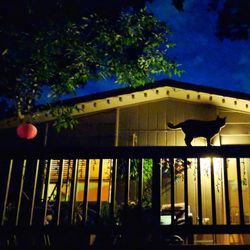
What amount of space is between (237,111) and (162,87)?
299 cm

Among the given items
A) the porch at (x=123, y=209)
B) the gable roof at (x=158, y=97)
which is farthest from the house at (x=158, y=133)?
the porch at (x=123, y=209)

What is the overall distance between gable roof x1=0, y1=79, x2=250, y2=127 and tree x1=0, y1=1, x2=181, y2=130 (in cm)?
240

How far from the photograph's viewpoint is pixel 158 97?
1189cm

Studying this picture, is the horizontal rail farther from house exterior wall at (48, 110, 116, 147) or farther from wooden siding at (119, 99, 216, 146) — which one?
house exterior wall at (48, 110, 116, 147)

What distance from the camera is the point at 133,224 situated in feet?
11.7

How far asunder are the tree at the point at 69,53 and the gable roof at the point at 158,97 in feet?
7.86

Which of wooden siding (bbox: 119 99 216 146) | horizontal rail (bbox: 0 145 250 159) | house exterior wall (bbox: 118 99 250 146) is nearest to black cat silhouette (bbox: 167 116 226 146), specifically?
horizontal rail (bbox: 0 145 250 159)

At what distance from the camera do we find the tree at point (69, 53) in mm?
6688

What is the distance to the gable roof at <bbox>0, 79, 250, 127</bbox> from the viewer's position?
10781 mm

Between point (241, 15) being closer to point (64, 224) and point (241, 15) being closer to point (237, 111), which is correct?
point (237, 111)

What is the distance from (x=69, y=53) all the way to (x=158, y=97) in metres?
5.06

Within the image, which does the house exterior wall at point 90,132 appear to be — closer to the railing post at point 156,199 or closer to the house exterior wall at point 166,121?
the house exterior wall at point 166,121

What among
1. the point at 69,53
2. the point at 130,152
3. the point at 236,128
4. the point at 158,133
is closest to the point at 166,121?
the point at 158,133

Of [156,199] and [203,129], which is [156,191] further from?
[203,129]
